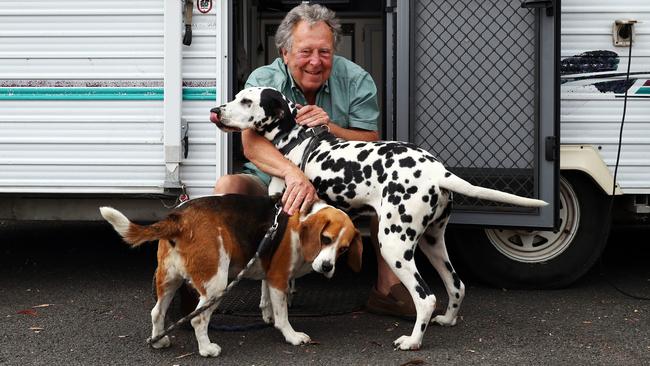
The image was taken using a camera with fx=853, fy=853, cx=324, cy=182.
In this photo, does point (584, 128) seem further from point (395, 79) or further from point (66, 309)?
point (66, 309)

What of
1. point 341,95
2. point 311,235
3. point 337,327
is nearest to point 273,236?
point 311,235

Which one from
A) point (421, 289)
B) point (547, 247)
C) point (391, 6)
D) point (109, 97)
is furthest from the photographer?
point (547, 247)

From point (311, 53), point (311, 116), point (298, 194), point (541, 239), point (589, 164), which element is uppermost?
point (311, 53)

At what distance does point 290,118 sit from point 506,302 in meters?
1.61

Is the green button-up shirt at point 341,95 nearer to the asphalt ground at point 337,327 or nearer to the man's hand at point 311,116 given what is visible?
the man's hand at point 311,116

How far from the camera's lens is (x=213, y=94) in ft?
15.4

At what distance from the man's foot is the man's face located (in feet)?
3.65

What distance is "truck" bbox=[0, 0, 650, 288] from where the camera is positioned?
463cm

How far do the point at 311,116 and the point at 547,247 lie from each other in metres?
1.68

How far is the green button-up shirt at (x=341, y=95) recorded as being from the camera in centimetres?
441

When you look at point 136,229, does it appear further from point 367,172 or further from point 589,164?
point 589,164

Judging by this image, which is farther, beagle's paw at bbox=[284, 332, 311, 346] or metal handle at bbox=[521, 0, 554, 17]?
metal handle at bbox=[521, 0, 554, 17]

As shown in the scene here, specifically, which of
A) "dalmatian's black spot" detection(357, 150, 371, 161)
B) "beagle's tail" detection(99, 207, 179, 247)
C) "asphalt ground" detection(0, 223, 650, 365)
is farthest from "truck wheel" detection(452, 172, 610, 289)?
"beagle's tail" detection(99, 207, 179, 247)

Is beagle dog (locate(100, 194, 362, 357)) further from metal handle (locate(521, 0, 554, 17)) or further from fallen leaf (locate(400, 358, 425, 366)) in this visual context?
metal handle (locate(521, 0, 554, 17))
